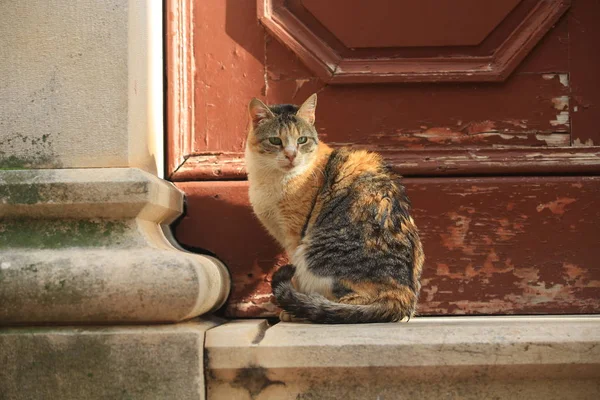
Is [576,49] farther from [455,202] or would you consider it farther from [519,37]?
[455,202]

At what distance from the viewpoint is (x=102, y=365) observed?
6.39 feet

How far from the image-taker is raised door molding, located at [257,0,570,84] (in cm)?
280

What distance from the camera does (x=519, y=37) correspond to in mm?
2803

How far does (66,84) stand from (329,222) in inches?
42.1

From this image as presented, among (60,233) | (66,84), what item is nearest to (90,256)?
(60,233)

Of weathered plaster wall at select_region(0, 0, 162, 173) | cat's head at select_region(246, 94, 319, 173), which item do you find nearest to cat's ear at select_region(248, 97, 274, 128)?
cat's head at select_region(246, 94, 319, 173)

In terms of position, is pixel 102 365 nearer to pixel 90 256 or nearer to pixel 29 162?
pixel 90 256

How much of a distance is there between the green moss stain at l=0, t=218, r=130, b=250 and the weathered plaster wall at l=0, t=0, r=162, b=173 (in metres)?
0.21

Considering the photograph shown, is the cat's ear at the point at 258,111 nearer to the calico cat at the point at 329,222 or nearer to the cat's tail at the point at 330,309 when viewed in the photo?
the calico cat at the point at 329,222

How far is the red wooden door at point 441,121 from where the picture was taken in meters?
2.79

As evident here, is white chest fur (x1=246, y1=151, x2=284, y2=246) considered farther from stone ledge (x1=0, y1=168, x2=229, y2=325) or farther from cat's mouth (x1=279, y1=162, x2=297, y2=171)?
stone ledge (x1=0, y1=168, x2=229, y2=325)

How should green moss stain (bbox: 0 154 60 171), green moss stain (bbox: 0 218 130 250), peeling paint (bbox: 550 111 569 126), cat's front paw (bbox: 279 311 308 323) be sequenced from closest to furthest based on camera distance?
green moss stain (bbox: 0 218 130 250) → green moss stain (bbox: 0 154 60 171) → cat's front paw (bbox: 279 311 308 323) → peeling paint (bbox: 550 111 569 126)

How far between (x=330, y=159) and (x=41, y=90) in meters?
1.14

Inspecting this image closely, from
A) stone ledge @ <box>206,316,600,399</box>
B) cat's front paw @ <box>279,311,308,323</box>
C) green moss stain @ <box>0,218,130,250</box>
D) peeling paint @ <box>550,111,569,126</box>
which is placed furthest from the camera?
peeling paint @ <box>550,111,569,126</box>
